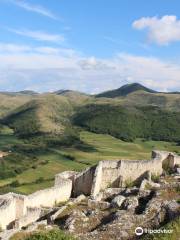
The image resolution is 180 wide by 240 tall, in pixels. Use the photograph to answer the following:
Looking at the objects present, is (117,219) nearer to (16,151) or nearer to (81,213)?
(81,213)

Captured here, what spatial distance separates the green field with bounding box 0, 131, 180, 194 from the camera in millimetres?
114306

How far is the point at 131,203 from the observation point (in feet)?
108

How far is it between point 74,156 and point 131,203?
118 m

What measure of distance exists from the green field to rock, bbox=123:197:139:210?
62.8m

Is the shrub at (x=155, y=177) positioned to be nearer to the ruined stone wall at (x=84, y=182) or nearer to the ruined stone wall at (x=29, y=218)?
the ruined stone wall at (x=84, y=182)

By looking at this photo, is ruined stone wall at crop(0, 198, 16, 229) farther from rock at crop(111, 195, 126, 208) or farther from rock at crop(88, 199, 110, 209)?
rock at crop(111, 195, 126, 208)

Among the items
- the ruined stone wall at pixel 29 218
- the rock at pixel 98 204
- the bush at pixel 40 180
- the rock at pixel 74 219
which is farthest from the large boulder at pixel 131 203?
the bush at pixel 40 180

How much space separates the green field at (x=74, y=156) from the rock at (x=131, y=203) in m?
62.8

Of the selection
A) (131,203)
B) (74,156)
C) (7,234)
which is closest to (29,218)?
(7,234)

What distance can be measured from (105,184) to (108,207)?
32.7ft

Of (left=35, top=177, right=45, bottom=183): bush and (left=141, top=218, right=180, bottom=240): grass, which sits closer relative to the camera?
(left=141, top=218, right=180, bottom=240): grass

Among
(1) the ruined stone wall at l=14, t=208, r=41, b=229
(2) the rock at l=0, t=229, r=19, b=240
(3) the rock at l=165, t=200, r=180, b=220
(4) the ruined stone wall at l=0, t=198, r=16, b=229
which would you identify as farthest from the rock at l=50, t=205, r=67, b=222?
(3) the rock at l=165, t=200, r=180, b=220

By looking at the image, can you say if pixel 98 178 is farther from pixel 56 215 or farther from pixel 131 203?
pixel 131 203

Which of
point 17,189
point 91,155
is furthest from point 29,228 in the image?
point 91,155
